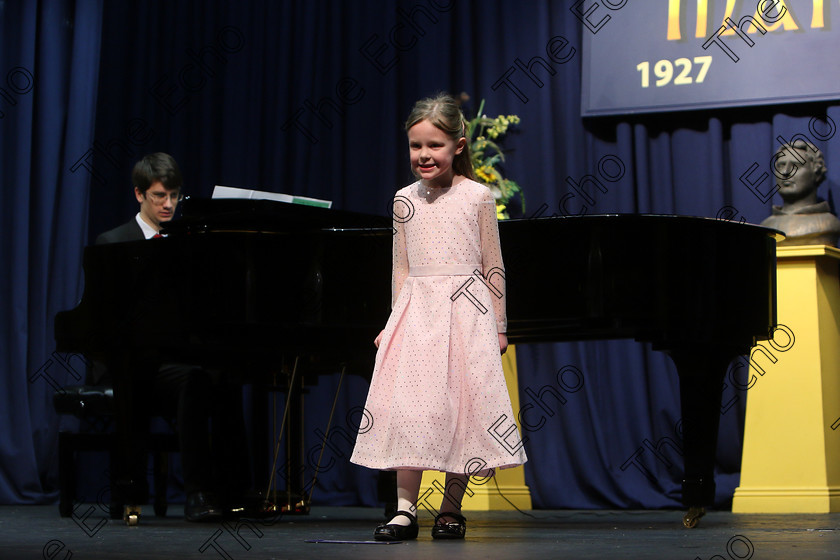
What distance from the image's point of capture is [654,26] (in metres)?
5.04

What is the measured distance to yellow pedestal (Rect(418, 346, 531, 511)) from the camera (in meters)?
4.66

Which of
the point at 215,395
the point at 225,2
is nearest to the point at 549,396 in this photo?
the point at 215,395

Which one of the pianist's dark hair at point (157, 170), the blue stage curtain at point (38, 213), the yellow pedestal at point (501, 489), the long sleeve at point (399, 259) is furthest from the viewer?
the blue stage curtain at point (38, 213)

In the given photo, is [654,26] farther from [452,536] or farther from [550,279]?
[452,536]

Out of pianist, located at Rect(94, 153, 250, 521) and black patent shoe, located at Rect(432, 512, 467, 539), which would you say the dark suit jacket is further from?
black patent shoe, located at Rect(432, 512, 467, 539)

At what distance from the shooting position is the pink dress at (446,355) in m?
2.67

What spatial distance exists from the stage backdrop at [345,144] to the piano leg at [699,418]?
146 centimetres

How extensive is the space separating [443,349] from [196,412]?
132cm

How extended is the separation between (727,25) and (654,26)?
1.14 feet

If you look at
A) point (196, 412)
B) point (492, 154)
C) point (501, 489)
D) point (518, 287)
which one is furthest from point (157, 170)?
point (501, 489)

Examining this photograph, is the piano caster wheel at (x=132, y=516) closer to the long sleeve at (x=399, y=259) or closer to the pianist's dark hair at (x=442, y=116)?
the long sleeve at (x=399, y=259)

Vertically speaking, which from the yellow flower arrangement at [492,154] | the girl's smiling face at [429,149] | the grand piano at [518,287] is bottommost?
the grand piano at [518,287]

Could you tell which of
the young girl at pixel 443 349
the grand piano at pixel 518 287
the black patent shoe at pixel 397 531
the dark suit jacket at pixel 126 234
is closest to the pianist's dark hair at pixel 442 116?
the young girl at pixel 443 349

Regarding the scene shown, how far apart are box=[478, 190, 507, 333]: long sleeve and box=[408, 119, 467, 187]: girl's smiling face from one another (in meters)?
0.17
